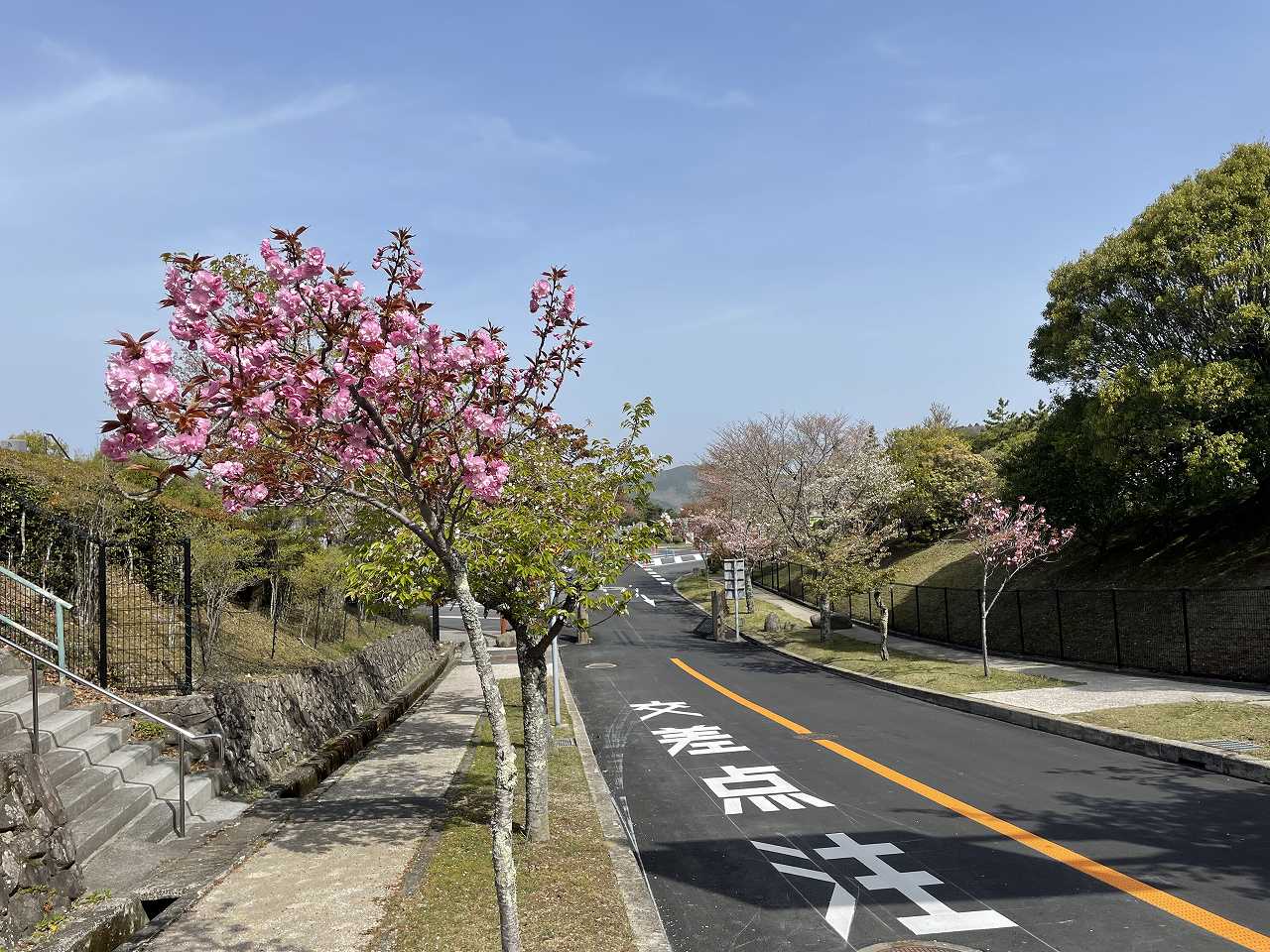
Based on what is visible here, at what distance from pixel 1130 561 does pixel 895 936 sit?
22.8 meters

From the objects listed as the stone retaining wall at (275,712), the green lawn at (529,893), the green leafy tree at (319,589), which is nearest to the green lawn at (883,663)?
the green lawn at (529,893)

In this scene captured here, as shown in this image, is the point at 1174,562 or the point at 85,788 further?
the point at 1174,562

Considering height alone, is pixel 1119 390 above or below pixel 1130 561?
above

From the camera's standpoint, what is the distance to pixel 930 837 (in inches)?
320

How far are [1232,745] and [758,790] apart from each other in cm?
604

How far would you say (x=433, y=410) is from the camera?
492 cm

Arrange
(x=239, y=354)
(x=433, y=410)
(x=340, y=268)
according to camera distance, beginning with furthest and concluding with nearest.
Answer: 1. (x=433, y=410)
2. (x=340, y=268)
3. (x=239, y=354)

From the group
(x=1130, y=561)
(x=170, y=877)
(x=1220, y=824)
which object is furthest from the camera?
(x=1130, y=561)

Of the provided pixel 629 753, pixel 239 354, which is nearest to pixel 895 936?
pixel 239 354

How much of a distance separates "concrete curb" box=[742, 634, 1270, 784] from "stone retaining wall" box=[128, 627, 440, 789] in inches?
429

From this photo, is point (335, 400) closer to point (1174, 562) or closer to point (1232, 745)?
point (1232, 745)

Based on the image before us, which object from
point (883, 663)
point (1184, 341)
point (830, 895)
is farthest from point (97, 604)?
point (1184, 341)

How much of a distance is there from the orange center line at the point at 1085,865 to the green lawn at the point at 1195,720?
396 centimetres

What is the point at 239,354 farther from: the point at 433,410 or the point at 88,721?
the point at 88,721
